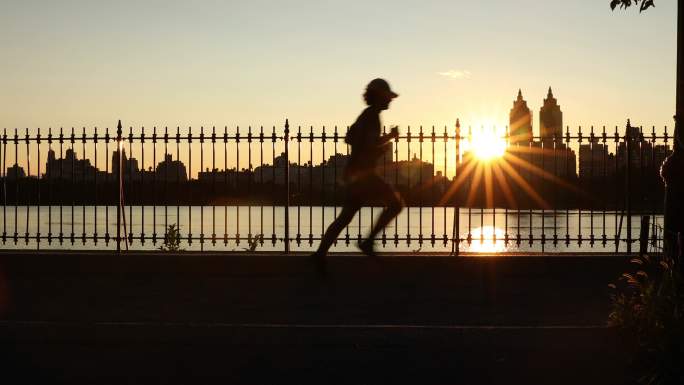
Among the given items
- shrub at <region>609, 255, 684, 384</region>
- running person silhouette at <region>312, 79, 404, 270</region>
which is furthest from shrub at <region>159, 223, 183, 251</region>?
shrub at <region>609, 255, 684, 384</region>

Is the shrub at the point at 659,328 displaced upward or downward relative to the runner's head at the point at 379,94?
downward

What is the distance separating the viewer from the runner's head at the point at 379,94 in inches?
390

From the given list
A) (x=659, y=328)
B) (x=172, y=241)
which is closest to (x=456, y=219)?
(x=172, y=241)

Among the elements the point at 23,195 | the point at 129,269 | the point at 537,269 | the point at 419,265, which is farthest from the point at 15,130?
the point at 537,269

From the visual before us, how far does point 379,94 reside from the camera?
9.90 m

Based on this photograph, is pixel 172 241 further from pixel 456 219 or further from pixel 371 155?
pixel 371 155

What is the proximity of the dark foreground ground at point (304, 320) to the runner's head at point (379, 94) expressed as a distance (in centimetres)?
208

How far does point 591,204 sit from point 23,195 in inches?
439

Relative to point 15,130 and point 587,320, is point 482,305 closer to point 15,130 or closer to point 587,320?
point 587,320

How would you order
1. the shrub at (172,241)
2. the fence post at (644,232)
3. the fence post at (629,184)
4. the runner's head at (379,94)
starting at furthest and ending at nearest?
1. the shrub at (172,241)
2. the fence post at (629,184)
3. the fence post at (644,232)
4. the runner's head at (379,94)

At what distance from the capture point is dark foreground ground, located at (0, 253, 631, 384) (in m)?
6.48

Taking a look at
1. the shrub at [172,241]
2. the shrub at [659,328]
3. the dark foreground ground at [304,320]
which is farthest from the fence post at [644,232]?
the shrub at [172,241]

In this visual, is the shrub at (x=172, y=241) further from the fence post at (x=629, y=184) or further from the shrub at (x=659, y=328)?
the shrub at (x=659, y=328)

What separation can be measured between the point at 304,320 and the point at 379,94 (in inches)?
103
